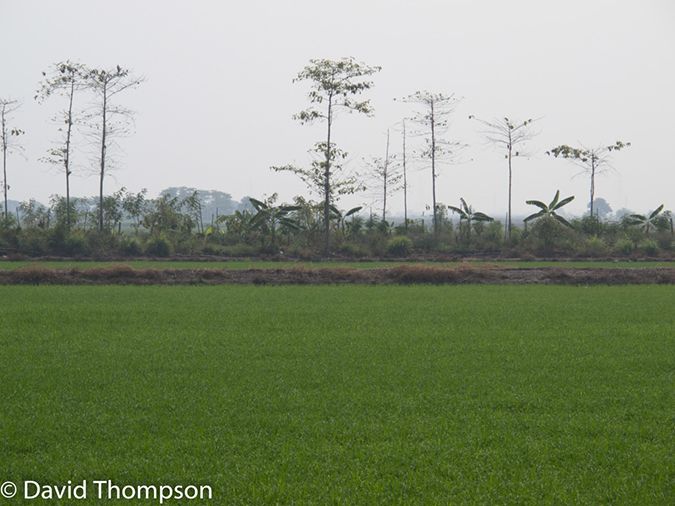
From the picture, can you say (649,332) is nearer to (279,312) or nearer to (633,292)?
(633,292)

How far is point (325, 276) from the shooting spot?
714 inches

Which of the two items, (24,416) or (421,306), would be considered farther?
(421,306)

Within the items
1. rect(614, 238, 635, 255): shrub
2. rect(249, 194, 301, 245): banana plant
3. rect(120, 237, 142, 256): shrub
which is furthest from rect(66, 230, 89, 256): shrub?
rect(614, 238, 635, 255): shrub

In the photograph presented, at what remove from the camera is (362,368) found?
725 cm

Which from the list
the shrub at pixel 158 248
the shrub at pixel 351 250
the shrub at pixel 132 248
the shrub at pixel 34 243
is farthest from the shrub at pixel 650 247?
the shrub at pixel 34 243

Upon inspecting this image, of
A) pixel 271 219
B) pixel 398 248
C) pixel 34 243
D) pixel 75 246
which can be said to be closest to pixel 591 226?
pixel 398 248

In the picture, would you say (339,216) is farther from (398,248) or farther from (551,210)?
(551,210)

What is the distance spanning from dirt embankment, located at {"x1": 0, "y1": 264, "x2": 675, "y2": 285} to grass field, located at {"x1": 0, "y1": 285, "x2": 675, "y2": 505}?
6.36m

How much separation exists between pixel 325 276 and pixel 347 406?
12395 mm

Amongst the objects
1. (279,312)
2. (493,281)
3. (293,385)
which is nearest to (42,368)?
(293,385)

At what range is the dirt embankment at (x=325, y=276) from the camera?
17109 millimetres

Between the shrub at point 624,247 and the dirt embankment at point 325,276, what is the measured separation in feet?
33.9

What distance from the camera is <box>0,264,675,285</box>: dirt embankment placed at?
17.1 metres

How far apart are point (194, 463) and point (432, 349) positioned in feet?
15.5
